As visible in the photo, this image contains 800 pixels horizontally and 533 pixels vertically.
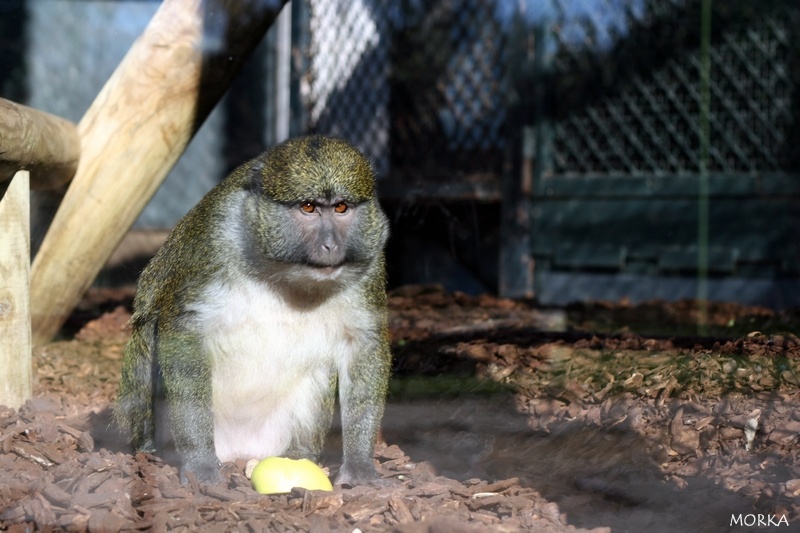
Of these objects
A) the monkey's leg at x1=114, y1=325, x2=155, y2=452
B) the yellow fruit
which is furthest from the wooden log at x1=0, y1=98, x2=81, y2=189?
the yellow fruit

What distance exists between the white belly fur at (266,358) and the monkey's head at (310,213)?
0.14m

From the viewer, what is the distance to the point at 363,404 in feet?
10.6

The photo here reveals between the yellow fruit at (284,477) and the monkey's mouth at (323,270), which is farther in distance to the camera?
the monkey's mouth at (323,270)

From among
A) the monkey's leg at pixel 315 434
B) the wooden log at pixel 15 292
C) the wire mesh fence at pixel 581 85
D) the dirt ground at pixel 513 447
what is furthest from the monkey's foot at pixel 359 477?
the wire mesh fence at pixel 581 85

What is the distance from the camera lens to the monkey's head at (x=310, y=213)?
2998mm

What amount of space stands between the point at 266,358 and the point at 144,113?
158cm

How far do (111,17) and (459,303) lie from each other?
2.72 meters

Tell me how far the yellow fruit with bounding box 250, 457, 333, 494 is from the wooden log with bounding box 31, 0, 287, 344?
187cm

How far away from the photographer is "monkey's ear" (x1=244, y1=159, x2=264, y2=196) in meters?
3.13

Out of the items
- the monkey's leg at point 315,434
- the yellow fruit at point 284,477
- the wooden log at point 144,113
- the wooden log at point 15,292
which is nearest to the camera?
the yellow fruit at point 284,477

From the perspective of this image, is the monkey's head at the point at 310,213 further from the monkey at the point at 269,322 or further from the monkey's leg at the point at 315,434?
the monkey's leg at the point at 315,434

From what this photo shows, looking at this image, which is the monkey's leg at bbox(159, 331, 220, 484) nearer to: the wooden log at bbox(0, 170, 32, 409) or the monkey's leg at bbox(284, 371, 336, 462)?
the monkey's leg at bbox(284, 371, 336, 462)

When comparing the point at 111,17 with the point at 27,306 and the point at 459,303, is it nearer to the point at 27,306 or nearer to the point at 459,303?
the point at 27,306

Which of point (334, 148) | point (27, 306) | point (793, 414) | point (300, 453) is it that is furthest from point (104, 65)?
point (793, 414)
